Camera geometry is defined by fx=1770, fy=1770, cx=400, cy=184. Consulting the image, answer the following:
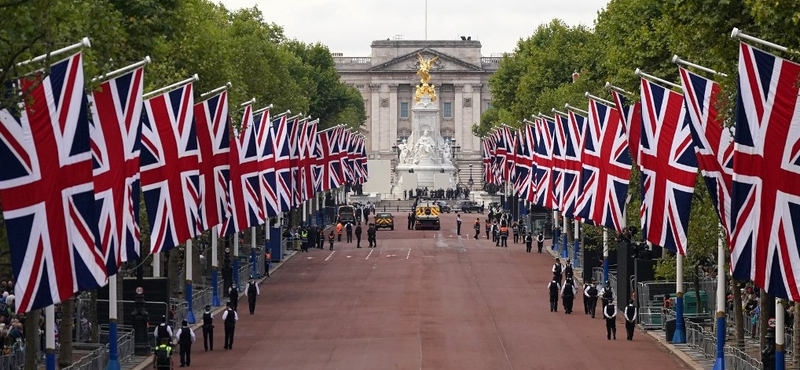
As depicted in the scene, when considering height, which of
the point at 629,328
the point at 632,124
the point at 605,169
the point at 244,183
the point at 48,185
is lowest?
the point at 629,328

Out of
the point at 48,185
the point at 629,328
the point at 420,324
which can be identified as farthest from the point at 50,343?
the point at 629,328

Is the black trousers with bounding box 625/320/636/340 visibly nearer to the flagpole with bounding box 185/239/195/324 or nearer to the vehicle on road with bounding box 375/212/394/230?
the flagpole with bounding box 185/239/195/324

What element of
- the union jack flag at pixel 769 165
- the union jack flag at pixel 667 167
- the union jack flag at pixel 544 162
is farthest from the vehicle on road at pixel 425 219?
the union jack flag at pixel 769 165

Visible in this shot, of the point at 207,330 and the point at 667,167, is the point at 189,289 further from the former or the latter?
the point at 667,167

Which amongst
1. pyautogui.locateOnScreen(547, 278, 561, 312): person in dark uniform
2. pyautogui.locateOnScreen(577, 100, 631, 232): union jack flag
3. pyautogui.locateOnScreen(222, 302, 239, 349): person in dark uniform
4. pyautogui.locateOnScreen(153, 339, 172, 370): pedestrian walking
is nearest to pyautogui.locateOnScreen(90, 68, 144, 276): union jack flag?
pyautogui.locateOnScreen(153, 339, 172, 370): pedestrian walking

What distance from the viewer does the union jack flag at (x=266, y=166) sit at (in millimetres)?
60719

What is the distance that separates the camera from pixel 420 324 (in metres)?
50.6

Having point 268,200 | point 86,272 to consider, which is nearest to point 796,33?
point 86,272

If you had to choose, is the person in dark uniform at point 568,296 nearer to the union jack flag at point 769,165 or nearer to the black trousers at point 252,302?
the black trousers at point 252,302

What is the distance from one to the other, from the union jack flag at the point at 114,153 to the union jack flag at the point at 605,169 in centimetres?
1821

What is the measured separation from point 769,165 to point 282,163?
41705mm

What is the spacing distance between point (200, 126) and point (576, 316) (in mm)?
14488

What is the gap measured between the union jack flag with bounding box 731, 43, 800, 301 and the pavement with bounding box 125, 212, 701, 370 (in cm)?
1379

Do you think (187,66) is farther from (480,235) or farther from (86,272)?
(480,235)
